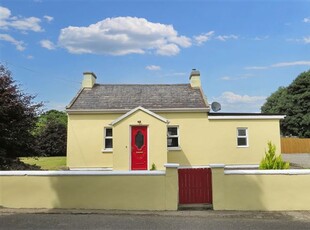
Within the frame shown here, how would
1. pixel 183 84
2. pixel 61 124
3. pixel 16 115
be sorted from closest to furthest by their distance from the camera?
pixel 16 115 → pixel 183 84 → pixel 61 124

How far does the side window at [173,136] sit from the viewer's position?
18.3 metres

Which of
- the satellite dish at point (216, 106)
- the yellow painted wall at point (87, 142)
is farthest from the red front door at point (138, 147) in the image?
the satellite dish at point (216, 106)

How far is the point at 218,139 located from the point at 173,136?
2707 mm

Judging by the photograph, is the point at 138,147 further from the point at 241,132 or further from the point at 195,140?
the point at 241,132

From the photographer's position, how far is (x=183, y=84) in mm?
21297

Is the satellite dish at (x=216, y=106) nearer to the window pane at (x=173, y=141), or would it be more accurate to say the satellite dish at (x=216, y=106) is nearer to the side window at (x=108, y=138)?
the window pane at (x=173, y=141)

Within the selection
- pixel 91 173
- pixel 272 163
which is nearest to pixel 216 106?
pixel 272 163

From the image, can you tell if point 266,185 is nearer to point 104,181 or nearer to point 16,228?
point 104,181

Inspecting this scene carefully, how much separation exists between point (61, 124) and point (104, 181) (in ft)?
80.6

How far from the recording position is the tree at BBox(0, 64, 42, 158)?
10352 millimetres

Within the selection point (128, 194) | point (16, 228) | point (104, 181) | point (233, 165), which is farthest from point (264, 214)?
point (233, 165)

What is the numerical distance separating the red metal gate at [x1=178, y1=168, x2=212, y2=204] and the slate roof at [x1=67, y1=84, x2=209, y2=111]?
984 centimetres

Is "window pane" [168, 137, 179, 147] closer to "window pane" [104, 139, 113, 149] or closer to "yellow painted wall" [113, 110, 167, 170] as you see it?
"yellow painted wall" [113, 110, 167, 170]

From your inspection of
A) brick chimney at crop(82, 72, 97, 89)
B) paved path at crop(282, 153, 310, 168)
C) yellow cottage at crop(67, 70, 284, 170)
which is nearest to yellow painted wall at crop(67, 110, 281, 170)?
yellow cottage at crop(67, 70, 284, 170)
